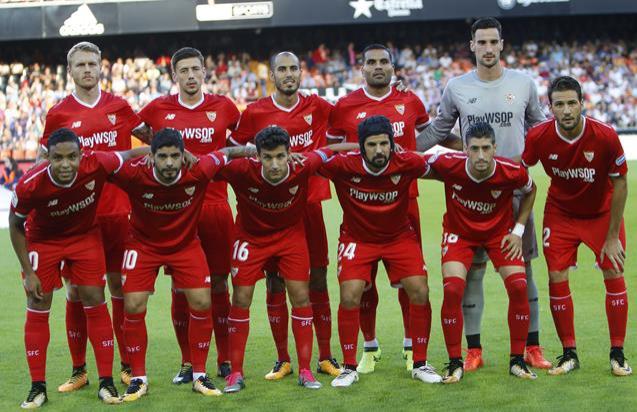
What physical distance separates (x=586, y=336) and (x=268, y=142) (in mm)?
3147

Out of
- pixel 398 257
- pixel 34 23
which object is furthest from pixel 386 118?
pixel 34 23

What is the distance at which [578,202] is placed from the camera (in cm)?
672

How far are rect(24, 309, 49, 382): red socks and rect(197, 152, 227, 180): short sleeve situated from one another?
4.43 feet

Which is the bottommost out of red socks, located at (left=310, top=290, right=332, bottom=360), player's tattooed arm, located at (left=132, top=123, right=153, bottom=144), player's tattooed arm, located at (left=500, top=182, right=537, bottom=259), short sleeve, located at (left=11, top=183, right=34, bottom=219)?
red socks, located at (left=310, top=290, right=332, bottom=360)

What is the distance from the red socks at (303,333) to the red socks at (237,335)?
1.07 feet

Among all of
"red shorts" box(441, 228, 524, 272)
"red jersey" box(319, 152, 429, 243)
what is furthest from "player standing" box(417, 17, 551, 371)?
"red jersey" box(319, 152, 429, 243)

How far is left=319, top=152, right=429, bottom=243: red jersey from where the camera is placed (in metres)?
6.62

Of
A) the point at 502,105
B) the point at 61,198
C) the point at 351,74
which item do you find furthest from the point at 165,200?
the point at 351,74

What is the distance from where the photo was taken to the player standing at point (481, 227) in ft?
21.5

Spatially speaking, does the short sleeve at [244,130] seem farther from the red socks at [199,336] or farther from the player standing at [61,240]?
the red socks at [199,336]

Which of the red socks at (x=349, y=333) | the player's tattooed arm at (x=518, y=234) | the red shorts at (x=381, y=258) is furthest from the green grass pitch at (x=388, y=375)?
the player's tattooed arm at (x=518, y=234)

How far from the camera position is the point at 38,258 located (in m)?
6.38

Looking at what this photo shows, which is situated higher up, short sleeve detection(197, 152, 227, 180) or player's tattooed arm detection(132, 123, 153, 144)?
player's tattooed arm detection(132, 123, 153, 144)

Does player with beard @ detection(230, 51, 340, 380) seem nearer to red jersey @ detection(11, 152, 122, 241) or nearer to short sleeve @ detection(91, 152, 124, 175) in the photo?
short sleeve @ detection(91, 152, 124, 175)
